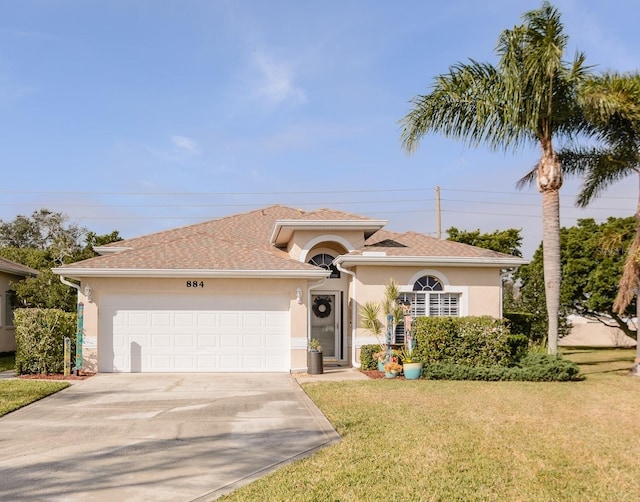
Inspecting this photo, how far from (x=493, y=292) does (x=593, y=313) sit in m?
12.2

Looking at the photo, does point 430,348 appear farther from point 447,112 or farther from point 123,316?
point 123,316

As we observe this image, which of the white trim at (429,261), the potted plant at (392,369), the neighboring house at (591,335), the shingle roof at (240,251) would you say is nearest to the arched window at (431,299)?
the white trim at (429,261)

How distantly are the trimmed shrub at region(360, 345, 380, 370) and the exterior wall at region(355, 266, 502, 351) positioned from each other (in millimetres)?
406

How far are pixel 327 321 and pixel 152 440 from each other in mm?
11760

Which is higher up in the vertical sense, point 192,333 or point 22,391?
point 192,333

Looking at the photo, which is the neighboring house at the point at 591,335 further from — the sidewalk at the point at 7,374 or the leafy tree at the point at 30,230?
the leafy tree at the point at 30,230

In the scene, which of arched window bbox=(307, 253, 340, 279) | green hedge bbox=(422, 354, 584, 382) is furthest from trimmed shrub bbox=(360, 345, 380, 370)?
arched window bbox=(307, 253, 340, 279)

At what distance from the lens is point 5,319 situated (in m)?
23.9

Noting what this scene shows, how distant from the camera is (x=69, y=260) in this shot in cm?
2258

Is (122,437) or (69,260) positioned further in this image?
(69,260)

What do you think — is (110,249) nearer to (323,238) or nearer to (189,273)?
(189,273)

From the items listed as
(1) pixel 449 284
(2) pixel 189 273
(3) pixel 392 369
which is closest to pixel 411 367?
(3) pixel 392 369

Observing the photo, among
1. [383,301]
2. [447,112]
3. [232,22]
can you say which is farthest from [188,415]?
[447,112]

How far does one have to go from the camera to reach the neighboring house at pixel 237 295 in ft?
55.5
